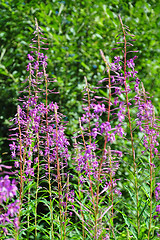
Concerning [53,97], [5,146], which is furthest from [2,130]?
[53,97]

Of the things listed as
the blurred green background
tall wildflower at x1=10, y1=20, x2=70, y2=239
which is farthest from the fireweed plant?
the blurred green background

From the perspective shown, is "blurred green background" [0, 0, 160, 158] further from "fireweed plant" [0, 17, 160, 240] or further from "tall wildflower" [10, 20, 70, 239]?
"tall wildflower" [10, 20, 70, 239]

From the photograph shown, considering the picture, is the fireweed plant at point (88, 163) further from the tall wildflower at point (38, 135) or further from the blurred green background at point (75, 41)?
the blurred green background at point (75, 41)

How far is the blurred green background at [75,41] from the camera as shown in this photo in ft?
15.4

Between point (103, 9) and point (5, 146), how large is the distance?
2.79 meters

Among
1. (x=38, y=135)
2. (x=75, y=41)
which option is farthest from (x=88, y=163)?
(x=75, y=41)

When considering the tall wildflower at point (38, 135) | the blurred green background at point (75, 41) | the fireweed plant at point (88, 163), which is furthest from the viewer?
the blurred green background at point (75, 41)

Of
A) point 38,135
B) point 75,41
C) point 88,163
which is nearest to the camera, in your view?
point 88,163

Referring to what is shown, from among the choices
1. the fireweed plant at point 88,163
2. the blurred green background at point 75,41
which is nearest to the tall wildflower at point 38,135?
the fireweed plant at point 88,163

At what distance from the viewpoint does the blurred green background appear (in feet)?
15.4

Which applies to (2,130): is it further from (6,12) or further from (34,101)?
(34,101)

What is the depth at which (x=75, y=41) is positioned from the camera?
477 cm

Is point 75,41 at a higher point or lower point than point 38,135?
higher

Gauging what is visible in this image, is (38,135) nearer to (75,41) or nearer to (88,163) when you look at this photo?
(88,163)
